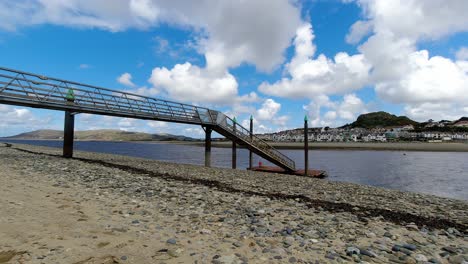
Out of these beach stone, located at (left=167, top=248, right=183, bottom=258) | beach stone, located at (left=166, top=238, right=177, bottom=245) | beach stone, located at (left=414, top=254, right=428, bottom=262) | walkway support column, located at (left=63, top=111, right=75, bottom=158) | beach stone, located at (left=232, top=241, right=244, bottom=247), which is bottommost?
beach stone, located at (left=414, top=254, right=428, bottom=262)

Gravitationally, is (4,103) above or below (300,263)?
above

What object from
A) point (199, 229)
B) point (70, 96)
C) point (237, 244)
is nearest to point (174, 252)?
point (237, 244)

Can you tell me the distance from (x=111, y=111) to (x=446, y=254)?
20989mm

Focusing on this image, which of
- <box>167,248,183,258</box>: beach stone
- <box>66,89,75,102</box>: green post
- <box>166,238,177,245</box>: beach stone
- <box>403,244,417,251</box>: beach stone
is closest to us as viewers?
<box>167,248,183,258</box>: beach stone

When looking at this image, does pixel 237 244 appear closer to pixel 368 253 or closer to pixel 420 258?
pixel 368 253

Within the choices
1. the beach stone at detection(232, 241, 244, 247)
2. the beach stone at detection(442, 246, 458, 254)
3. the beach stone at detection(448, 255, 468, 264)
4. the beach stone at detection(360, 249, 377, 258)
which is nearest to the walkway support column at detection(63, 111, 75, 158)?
the beach stone at detection(232, 241, 244, 247)

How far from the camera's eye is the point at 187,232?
6637 millimetres

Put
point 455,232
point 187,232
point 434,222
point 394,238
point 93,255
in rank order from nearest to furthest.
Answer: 1. point 93,255
2. point 187,232
3. point 394,238
4. point 455,232
5. point 434,222

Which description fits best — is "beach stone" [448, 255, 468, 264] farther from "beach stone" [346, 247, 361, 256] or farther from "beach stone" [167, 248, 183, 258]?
"beach stone" [167, 248, 183, 258]

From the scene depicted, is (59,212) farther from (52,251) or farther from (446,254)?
(446,254)

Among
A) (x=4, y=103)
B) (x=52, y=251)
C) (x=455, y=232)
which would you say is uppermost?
(x=4, y=103)

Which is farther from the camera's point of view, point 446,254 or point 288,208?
point 288,208

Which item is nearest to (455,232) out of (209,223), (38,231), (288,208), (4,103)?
(288,208)

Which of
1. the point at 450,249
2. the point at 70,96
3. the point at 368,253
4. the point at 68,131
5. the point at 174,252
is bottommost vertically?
the point at 450,249
